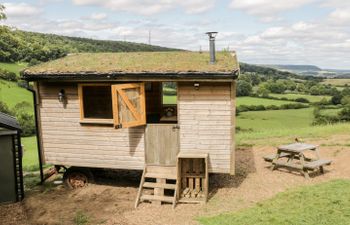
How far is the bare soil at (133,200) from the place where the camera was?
29.3ft

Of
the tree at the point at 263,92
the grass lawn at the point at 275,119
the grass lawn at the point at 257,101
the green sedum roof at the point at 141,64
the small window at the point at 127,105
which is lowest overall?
Result: the grass lawn at the point at 275,119

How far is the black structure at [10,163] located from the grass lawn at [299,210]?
5800 millimetres

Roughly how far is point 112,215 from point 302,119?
36.3 m

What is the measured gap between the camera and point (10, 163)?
405 inches

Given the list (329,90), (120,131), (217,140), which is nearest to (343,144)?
(217,140)

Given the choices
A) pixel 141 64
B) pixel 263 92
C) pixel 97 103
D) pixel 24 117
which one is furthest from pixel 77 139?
pixel 263 92

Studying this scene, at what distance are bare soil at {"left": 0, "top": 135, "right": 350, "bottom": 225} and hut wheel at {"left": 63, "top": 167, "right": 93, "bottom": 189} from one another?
0.85 ft

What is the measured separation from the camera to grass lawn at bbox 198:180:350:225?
26.3 ft

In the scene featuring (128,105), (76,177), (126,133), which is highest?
(128,105)

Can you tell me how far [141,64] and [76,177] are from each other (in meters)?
4.49

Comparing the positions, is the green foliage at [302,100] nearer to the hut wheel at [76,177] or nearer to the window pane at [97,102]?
the window pane at [97,102]

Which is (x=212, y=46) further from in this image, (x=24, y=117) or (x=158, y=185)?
(x=24, y=117)

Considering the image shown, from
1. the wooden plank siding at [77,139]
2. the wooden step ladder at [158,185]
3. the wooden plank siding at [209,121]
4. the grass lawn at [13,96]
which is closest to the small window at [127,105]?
the wooden plank siding at [77,139]

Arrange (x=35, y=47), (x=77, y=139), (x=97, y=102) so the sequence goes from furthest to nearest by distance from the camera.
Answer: (x=35, y=47), (x=97, y=102), (x=77, y=139)
